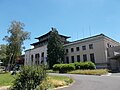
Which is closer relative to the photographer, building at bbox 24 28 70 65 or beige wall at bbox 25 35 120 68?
beige wall at bbox 25 35 120 68

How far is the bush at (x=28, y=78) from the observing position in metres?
11.5

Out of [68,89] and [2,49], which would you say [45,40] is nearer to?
[2,49]

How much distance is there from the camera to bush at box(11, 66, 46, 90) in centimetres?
1152

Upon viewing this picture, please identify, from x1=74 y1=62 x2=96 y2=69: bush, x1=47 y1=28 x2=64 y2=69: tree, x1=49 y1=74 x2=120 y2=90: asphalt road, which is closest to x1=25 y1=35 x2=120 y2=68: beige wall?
x1=47 y1=28 x2=64 y2=69: tree

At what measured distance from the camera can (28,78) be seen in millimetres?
11656

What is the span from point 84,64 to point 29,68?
27.6 metres

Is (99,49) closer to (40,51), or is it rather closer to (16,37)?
(16,37)

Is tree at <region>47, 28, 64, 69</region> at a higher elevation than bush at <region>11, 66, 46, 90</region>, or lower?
higher

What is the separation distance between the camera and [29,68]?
11.9 m

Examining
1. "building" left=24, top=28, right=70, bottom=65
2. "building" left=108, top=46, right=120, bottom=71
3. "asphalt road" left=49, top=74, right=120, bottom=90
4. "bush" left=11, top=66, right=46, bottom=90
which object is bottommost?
"asphalt road" left=49, top=74, right=120, bottom=90

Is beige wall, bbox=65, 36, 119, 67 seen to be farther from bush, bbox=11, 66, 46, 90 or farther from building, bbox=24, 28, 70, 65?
bush, bbox=11, 66, 46, 90

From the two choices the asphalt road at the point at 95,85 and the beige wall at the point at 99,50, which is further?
the beige wall at the point at 99,50

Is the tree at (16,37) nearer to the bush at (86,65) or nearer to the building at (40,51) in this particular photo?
the bush at (86,65)

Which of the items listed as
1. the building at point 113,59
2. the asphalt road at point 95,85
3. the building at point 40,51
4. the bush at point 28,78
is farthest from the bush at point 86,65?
the bush at point 28,78
